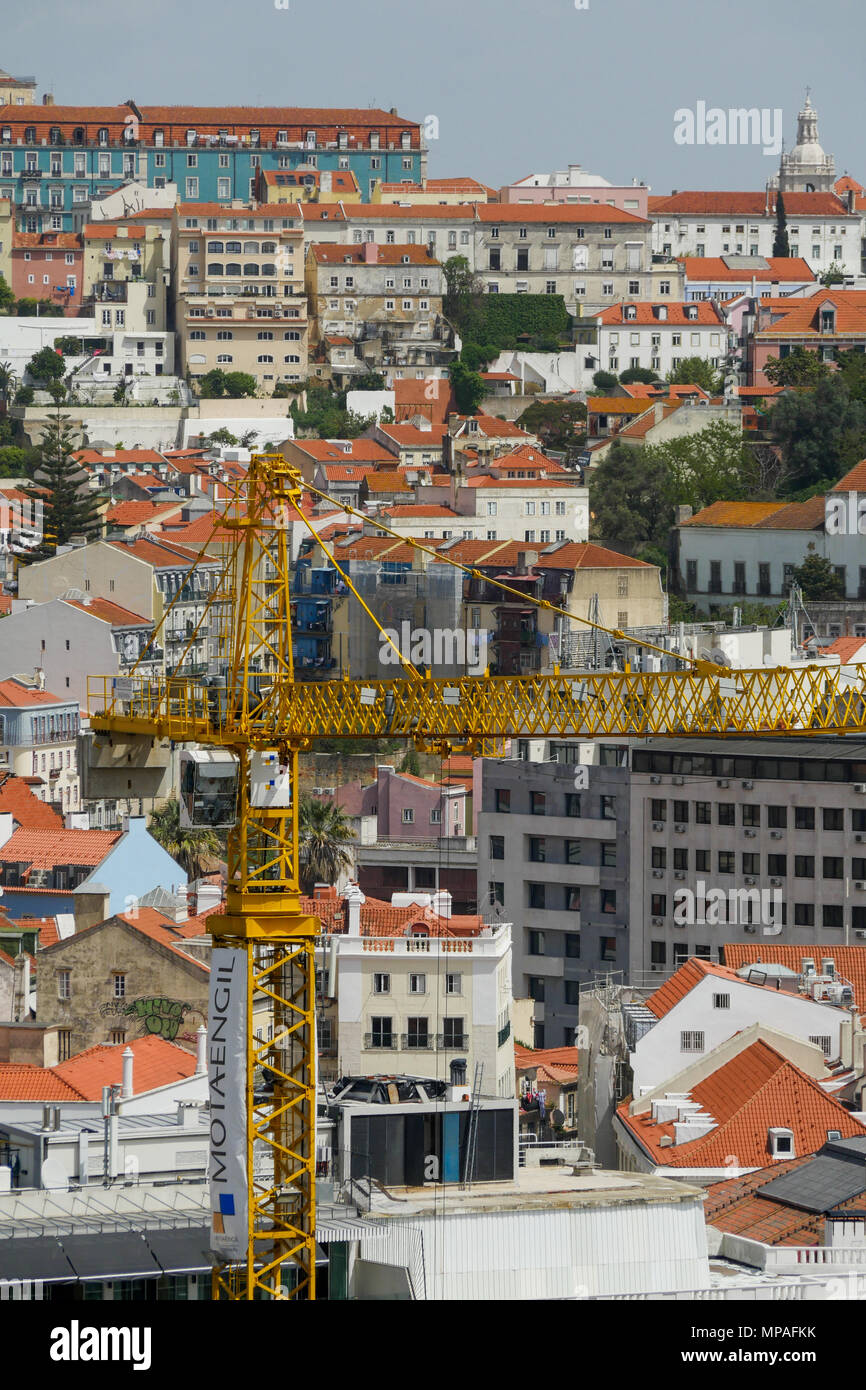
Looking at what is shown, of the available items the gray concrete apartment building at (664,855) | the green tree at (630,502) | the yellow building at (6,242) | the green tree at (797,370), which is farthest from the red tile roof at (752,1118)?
the yellow building at (6,242)

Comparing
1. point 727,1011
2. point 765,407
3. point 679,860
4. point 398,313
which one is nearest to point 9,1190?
point 727,1011

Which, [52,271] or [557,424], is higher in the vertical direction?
[52,271]

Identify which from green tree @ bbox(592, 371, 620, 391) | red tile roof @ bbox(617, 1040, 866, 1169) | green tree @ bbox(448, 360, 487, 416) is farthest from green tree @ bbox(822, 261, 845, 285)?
red tile roof @ bbox(617, 1040, 866, 1169)

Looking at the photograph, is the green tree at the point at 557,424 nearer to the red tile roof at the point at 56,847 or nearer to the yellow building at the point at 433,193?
the yellow building at the point at 433,193

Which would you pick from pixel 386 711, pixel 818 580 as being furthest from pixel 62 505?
pixel 386 711

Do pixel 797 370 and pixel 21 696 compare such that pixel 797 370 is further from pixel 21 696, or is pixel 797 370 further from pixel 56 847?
pixel 56 847

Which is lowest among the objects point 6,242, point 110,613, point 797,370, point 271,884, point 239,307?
point 271,884
